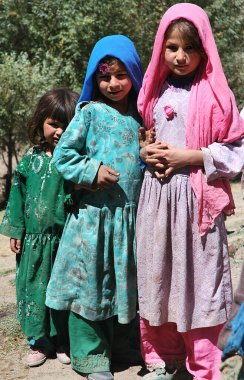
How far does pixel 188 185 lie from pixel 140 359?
1.17 metres

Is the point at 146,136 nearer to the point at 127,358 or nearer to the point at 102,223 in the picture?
the point at 102,223

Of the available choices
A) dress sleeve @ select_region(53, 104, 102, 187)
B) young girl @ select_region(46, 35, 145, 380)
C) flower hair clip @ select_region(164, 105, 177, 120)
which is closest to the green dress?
young girl @ select_region(46, 35, 145, 380)

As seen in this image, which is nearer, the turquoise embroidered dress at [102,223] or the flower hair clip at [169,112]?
the flower hair clip at [169,112]

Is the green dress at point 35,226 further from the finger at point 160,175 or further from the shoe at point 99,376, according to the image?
the finger at point 160,175

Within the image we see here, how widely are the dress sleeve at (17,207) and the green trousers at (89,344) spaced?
60 cm

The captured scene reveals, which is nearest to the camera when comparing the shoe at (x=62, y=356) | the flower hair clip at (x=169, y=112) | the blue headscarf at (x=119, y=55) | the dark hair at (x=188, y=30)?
the dark hair at (x=188, y=30)

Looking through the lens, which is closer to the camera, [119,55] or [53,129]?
[119,55]

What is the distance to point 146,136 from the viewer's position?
10.1 ft

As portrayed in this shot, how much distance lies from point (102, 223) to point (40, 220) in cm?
48

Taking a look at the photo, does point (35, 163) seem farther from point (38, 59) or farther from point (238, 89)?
point (238, 89)

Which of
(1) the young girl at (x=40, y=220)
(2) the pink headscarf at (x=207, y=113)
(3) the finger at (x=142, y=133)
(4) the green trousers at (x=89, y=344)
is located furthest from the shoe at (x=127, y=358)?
(3) the finger at (x=142, y=133)

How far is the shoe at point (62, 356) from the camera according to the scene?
351 centimetres

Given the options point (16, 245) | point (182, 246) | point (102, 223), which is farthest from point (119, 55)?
point (16, 245)

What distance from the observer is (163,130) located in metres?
3.00
